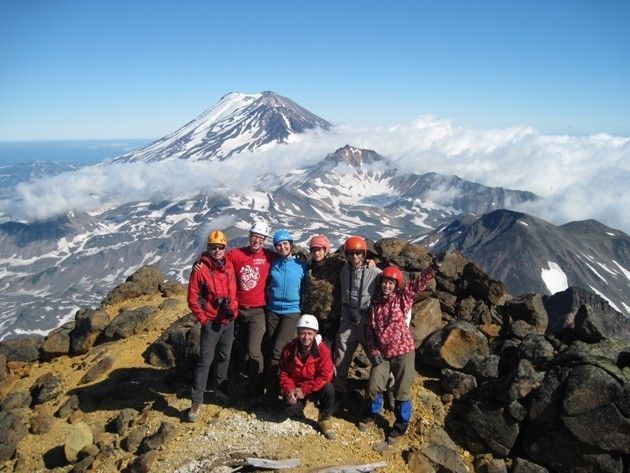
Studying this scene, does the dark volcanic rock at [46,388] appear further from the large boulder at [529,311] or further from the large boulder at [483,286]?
the large boulder at [529,311]

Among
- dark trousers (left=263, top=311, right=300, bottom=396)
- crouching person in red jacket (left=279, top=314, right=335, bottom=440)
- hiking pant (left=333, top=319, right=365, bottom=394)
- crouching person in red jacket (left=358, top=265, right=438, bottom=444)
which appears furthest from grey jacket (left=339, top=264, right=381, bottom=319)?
dark trousers (left=263, top=311, right=300, bottom=396)

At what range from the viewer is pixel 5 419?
1271 cm

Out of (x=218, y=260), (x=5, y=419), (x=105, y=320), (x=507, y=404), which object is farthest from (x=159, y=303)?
(x=507, y=404)

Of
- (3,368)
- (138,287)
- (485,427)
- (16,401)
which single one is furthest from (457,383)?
(138,287)

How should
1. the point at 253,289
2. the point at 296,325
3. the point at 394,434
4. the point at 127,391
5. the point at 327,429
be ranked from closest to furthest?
the point at 327,429 < the point at 394,434 < the point at 296,325 < the point at 253,289 < the point at 127,391

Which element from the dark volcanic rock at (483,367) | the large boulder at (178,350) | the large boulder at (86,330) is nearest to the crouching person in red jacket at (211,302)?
the large boulder at (178,350)

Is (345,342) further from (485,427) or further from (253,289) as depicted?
(485,427)

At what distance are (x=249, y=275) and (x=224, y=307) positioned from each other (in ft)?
3.27

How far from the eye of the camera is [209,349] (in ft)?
35.6

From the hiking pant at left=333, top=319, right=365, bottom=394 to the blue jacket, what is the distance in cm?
126

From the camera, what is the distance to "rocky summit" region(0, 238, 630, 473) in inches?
382

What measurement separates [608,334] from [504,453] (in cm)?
610

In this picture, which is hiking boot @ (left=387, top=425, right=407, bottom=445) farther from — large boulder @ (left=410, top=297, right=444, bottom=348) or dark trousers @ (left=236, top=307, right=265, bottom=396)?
large boulder @ (left=410, top=297, right=444, bottom=348)

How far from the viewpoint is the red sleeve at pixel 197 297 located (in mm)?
10562
